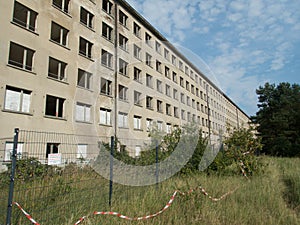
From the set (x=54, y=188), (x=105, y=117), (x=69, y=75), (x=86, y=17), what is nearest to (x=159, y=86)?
(x=54, y=188)

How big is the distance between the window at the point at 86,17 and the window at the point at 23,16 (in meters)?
4.56

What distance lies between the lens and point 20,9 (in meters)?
13.8

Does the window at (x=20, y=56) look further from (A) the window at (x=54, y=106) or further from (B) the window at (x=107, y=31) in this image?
(B) the window at (x=107, y=31)

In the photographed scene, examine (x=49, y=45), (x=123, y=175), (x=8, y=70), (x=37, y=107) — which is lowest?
(x=123, y=175)

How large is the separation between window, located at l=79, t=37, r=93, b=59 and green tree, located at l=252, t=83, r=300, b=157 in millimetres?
24855

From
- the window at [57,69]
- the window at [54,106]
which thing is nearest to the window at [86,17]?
the window at [57,69]

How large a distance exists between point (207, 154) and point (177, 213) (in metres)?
5.57

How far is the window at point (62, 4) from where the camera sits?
16297 millimetres

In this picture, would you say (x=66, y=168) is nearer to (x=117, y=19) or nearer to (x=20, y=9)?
(x=20, y=9)

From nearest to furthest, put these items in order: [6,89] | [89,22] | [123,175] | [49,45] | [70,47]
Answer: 1. [123,175]
2. [6,89]
3. [49,45]
4. [70,47]
5. [89,22]

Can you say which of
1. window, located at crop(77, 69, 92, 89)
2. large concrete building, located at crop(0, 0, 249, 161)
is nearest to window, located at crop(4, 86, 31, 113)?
large concrete building, located at crop(0, 0, 249, 161)

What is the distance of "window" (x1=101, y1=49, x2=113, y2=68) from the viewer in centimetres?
1781

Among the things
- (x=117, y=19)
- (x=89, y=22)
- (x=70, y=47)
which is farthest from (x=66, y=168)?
(x=117, y=19)

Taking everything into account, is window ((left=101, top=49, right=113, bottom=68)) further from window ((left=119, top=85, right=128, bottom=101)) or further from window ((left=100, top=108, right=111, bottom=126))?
window ((left=100, top=108, right=111, bottom=126))
